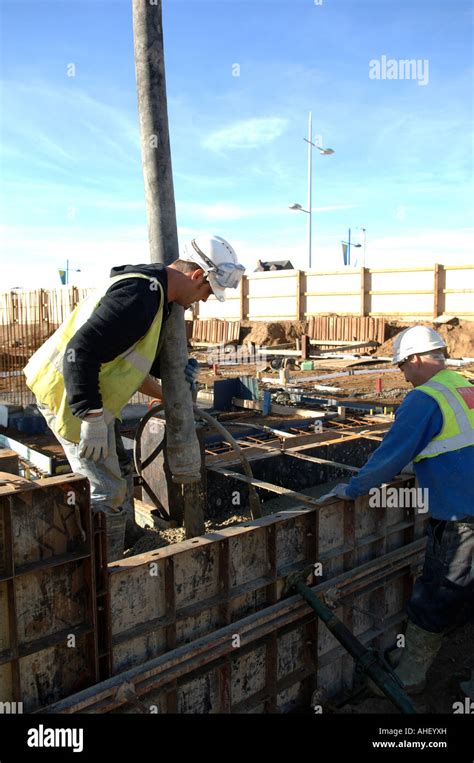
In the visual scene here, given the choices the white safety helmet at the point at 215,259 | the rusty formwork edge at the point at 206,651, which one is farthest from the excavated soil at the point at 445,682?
the white safety helmet at the point at 215,259

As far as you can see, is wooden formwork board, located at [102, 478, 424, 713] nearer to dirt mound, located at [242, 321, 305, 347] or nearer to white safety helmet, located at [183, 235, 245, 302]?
white safety helmet, located at [183, 235, 245, 302]

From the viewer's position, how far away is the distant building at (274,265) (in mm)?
36250

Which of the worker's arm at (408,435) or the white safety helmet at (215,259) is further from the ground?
the white safety helmet at (215,259)

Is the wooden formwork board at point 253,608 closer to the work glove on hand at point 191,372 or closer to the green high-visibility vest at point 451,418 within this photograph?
the green high-visibility vest at point 451,418

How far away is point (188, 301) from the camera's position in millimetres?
3201

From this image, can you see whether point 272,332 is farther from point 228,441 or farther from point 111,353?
point 111,353

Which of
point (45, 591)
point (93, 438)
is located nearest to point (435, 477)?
point (93, 438)

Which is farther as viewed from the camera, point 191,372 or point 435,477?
point 191,372

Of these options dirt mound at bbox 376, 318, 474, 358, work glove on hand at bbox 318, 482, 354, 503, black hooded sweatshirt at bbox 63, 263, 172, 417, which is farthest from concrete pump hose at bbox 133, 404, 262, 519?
dirt mound at bbox 376, 318, 474, 358

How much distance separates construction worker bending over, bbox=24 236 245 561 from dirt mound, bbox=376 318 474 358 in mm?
16381

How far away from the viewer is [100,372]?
9.70 feet

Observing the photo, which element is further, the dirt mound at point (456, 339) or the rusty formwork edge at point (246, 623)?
the dirt mound at point (456, 339)

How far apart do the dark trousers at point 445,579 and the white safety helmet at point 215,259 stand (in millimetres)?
1827

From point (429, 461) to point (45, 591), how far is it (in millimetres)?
2111
